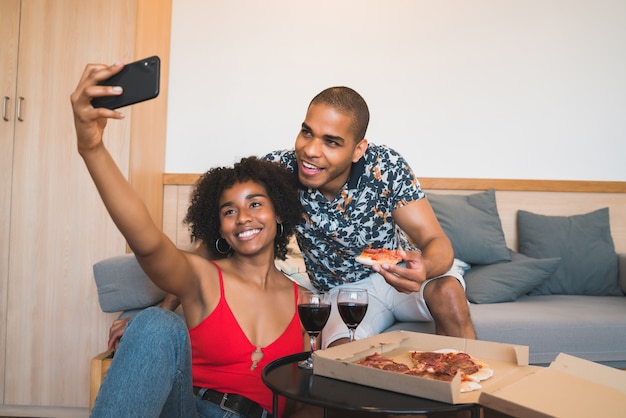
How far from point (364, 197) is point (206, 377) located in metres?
0.82

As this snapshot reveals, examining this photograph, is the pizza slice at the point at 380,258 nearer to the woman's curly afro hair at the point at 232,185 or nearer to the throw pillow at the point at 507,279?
the woman's curly afro hair at the point at 232,185

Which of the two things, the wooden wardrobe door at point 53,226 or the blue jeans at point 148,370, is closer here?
the blue jeans at point 148,370

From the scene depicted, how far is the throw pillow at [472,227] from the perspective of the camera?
9.63ft

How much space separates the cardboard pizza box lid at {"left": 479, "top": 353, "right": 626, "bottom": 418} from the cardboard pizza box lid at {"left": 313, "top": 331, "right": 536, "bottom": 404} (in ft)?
0.17

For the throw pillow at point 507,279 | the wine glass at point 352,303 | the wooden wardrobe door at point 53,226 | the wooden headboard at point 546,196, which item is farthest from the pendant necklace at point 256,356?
the wooden headboard at point 546,196

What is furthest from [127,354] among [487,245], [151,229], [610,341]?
[487,245]

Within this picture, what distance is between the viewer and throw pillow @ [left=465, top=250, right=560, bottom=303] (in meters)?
2.65

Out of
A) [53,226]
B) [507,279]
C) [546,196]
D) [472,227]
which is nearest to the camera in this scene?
[507,279]

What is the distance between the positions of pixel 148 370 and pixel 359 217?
1048mm

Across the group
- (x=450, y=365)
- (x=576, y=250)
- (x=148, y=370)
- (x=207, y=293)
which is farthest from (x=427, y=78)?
(x=148, y=370)

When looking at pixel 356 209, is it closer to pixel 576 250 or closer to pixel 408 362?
pixel 408 362

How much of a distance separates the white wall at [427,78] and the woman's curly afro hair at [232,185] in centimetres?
142

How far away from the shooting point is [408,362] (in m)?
1.41

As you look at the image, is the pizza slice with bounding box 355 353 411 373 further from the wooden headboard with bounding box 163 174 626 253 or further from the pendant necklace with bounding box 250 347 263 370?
the wooden headboard with bounding box 163 174 626 253
